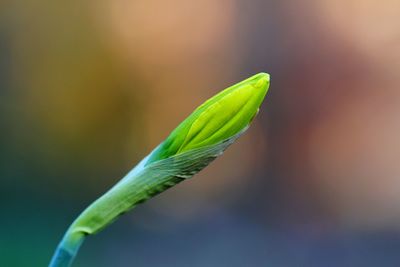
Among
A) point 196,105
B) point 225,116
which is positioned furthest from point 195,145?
point 196,105

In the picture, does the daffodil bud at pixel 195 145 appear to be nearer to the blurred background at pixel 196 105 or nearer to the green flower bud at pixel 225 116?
the green flower bud at pixel 225 116

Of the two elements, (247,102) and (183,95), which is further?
(183,95)

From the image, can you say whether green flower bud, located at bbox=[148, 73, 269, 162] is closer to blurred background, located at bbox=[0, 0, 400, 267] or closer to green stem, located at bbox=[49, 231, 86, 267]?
green stem, located at bbox=[49, 231, 86, 267]

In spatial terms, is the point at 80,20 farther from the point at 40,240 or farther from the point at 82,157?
the point at 40,240

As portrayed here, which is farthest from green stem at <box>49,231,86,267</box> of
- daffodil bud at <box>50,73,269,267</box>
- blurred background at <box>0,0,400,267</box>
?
blurred background at <box>0,0,400,267</box>

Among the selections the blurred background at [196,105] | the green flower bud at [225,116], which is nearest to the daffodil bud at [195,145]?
the green flower bud at [225,116]

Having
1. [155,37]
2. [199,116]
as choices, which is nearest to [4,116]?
[155,37]
